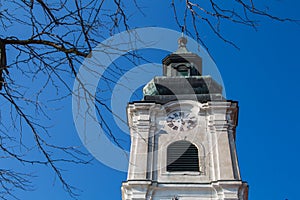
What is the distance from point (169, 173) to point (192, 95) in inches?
187

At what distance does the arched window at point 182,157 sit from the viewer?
59.0ft

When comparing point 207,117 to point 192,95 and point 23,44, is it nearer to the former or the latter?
point 192,95

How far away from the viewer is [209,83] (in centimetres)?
2227

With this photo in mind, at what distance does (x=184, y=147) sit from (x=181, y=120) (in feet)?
4.41

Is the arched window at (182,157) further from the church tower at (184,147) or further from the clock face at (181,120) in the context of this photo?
the clock face at (181,120)

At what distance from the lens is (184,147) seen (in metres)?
18.7

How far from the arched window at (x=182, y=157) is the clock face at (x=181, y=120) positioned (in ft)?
2.43

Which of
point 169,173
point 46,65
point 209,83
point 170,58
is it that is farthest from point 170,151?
point 46,65

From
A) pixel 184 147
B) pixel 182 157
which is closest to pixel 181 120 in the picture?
pixel 184 147

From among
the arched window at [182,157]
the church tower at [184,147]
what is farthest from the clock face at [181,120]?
the arched window at [182,157]

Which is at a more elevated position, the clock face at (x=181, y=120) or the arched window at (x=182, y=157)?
the clock face at (x=181, y=120)

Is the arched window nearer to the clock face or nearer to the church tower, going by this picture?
the church tower

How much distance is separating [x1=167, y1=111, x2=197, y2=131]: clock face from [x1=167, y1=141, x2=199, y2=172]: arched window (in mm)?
741

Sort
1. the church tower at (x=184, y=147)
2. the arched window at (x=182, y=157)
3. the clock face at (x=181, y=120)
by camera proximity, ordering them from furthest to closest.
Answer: the clock face at (x=181, y=120)
the arched window at (x=182, y=157)
the church tower at (x=184, y=147)
